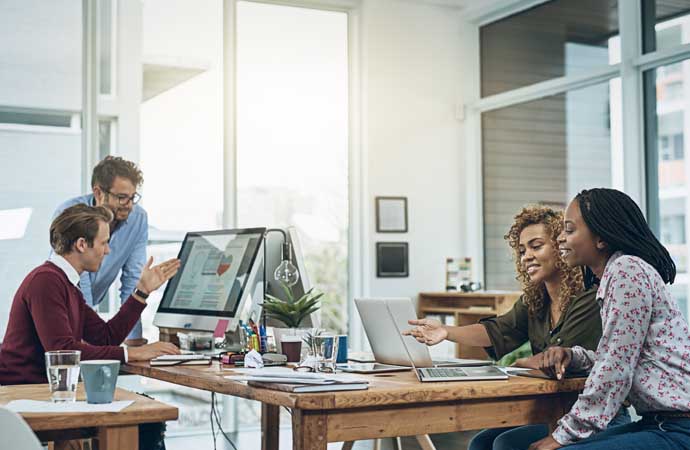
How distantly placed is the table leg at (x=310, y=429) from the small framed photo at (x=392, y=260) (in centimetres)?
422

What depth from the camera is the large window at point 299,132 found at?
5.92 m

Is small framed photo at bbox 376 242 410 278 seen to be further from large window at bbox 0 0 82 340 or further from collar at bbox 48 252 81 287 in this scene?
collar at bbox 48 252 81 287

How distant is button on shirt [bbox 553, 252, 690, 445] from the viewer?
2156 mm

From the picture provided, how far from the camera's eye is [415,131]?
21.1 ft

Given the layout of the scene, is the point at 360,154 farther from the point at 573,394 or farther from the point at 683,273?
the point at 573,394

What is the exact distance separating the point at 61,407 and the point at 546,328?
152 cm

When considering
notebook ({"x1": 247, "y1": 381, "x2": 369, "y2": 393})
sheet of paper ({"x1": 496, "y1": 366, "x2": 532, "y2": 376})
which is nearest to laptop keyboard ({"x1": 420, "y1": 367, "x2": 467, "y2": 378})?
sheet of paper ({"x1": 496, "y1": 366, "x2": 532, "y2": 376})

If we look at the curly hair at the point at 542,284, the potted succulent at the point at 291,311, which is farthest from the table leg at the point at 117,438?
the curly hair at the point at 542,284

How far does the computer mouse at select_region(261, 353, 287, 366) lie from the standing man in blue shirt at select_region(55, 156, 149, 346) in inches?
33.2

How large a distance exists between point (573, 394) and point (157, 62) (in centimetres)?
391

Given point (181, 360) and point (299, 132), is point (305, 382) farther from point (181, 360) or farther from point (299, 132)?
point (299, 132)

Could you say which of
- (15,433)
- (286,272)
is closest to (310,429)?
(15,433)

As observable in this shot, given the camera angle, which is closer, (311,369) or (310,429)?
(310,429)

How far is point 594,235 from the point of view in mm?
2314
